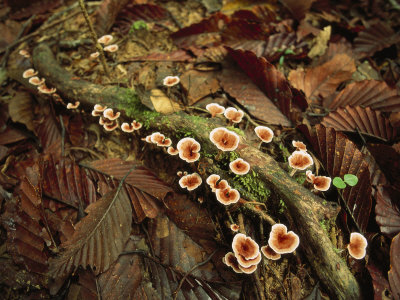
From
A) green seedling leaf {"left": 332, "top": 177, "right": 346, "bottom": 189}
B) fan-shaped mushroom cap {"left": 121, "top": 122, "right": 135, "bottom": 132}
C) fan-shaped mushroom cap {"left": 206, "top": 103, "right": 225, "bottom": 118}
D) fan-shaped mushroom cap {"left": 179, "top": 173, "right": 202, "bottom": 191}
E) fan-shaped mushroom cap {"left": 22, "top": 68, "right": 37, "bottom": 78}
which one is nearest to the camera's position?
green seedling leaf {"left": 332, "top": 177, "right": 346, "bottom": 189}

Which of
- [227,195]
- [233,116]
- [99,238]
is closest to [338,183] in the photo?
[227,195]

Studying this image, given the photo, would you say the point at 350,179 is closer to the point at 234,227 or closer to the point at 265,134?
the point at 265,134

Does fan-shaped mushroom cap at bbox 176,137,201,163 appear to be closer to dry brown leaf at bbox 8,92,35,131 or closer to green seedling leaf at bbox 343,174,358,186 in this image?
green seedling leaf at bbox 343,174,358,186

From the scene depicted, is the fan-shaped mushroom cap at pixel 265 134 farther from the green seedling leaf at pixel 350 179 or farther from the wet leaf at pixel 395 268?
the wet leaf at pixel 395 268

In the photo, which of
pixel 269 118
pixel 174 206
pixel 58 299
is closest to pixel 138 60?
pixel 269 118

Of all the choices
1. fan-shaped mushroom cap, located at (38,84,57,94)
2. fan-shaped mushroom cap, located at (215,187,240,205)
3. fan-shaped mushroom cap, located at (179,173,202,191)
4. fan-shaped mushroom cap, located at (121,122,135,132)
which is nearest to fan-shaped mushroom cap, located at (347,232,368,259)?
fan-shaped mushroom cap, located at (215,187,240,205)

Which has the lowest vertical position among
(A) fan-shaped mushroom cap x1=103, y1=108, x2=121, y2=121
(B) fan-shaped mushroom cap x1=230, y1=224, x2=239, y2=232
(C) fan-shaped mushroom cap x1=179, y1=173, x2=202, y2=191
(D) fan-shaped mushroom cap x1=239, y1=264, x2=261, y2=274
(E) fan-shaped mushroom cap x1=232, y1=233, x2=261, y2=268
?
(D) fan-shaped mushroom cap x1=239, y1=264, x2=261, y2=274

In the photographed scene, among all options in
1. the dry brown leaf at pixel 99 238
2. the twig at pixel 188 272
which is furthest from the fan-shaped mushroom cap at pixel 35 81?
the twig at pixel 188 272
